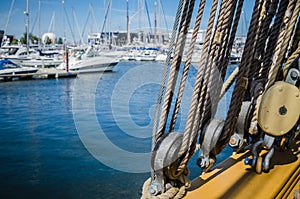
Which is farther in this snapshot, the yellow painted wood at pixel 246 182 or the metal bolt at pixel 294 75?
the metal bolt at pixel 294 75

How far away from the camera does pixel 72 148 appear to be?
5004 millimetres

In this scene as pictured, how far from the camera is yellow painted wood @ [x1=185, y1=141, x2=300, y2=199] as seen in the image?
3.12 feet

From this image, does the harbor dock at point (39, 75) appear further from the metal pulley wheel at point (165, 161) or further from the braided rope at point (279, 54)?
the metal pulley wheel at point (165, 161)

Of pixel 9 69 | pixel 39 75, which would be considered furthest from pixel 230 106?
pixel 39 75

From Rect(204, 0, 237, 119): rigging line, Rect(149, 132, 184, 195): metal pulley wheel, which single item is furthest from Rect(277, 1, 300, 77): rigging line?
Rect(149, 132, 184, 195): metal pulley wheel

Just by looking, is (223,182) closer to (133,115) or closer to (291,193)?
(291,193)

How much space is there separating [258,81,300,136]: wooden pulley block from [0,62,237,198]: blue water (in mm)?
884

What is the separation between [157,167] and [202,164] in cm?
28

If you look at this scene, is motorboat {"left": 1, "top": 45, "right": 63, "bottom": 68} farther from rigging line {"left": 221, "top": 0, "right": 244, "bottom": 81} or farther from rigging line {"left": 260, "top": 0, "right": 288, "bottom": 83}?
rigging line {"left": 221, "top": 0, "right": 244, "bottom": 81}

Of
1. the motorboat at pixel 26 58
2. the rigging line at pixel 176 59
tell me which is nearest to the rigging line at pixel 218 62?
the rigging line at pixel 176 59

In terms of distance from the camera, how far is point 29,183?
372 centimetres

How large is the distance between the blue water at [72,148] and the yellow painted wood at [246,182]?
2.83 feet

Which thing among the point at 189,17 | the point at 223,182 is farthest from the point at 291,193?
the point at 189,17

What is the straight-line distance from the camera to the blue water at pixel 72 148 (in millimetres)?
3543
